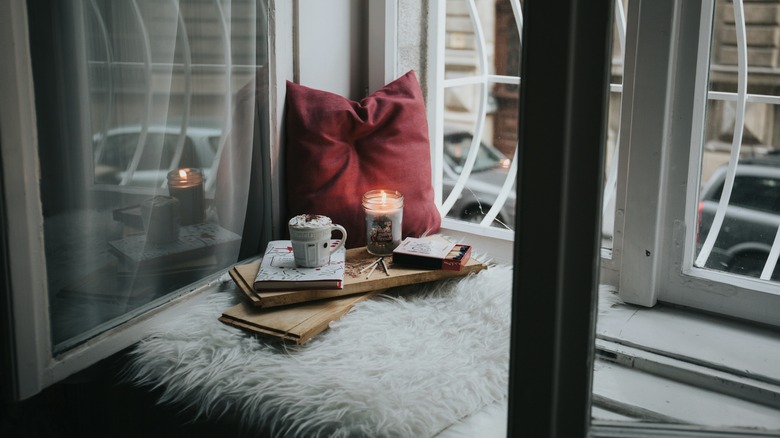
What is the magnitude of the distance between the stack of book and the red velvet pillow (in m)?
0.16

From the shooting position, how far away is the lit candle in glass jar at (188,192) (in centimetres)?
146

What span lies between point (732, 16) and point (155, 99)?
1116 millimetres

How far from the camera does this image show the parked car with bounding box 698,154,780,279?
1328 mm

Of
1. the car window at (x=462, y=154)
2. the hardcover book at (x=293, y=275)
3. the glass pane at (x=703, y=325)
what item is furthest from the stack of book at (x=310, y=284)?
the car window at (x=462, y=154)

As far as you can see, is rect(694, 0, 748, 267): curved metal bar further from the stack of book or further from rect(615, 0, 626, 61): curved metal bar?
the stack of book

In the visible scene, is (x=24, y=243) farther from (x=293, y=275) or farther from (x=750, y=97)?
(x=750, y=97)

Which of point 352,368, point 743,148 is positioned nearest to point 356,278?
point 352,368

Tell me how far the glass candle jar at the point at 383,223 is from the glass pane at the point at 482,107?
0.39m

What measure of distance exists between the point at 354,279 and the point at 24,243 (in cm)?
62

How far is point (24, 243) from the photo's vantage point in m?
1.16

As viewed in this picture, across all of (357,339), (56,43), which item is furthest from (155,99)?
(357,339)

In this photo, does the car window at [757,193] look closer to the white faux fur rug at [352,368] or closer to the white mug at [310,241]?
Result: the white faux fur rug at [352,368]

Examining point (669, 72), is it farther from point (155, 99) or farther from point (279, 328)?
point (155, 99)

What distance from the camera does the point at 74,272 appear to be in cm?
127
